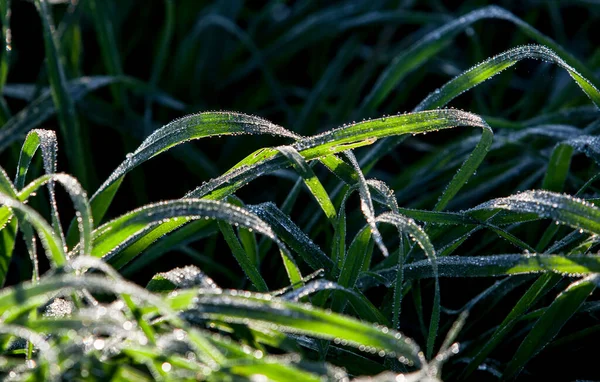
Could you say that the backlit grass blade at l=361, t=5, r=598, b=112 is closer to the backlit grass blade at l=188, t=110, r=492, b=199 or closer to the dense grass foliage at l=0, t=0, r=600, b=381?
the dense grass foliage at l=0, t=0, r=600, b=381

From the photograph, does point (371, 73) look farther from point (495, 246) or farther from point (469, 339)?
point (469, 339)

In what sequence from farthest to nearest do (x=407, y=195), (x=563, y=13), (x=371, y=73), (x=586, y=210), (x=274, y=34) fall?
(x=563, y=13)
(x=274, y=34)
(x=371, y=73)
(x=407, y=195)
(x=586, y=210)

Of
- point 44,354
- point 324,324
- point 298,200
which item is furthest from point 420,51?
point 44,354

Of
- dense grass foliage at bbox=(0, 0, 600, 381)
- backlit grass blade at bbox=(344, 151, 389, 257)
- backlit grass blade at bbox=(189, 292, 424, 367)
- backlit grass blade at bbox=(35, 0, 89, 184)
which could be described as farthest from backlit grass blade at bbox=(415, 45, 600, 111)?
backlit grass blade at bbox=(35, 0, 89, 184)

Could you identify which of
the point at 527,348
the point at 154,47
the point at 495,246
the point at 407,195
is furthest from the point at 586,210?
the point at 154,47

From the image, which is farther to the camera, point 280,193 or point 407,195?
point 280,193

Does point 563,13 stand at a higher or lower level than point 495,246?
higher

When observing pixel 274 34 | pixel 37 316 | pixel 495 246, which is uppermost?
pixel 274 34

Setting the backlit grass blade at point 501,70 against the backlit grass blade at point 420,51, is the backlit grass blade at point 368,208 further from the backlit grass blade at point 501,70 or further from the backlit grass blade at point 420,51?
the backlit grass blade at point 420,51
